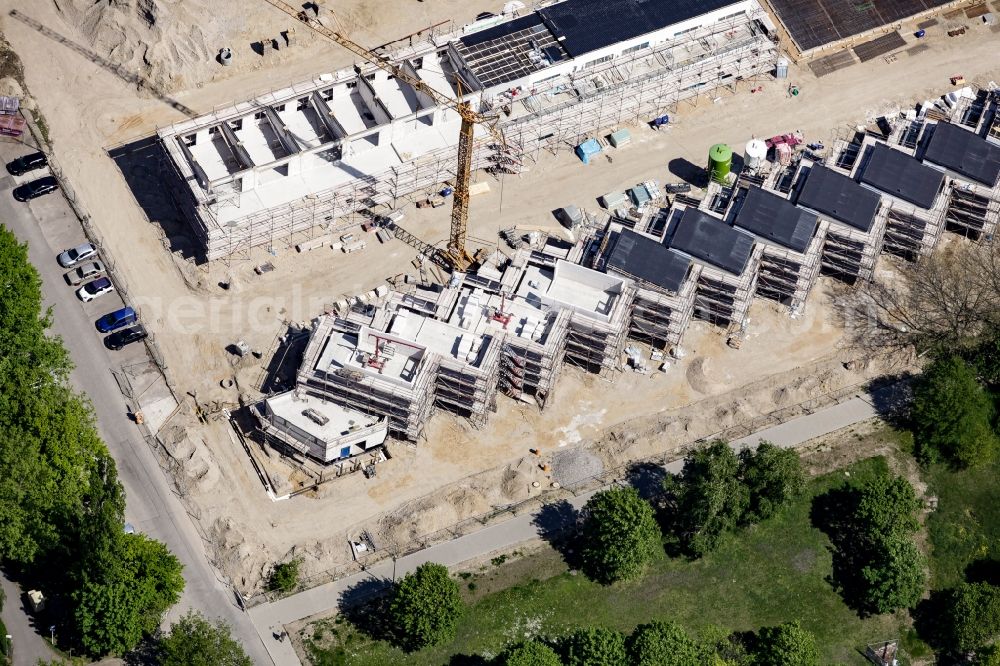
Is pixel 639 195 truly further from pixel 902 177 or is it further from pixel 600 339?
pixel 902 177

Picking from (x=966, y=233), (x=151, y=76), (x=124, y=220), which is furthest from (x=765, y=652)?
(x=151, y=76)

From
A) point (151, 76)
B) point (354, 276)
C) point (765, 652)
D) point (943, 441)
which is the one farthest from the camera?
point (151, 76)

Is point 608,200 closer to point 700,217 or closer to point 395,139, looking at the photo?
point 700,217

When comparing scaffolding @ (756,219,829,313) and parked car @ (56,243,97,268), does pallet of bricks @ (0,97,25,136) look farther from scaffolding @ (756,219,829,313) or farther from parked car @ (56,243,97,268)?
scaffolding @ (756,219,829,313)


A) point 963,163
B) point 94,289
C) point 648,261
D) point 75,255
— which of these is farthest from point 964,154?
point 75,255

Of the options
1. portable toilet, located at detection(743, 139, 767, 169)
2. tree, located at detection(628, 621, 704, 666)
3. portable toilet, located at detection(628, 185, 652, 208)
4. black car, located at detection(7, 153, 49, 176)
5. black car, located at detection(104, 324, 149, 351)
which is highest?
black car, located at detection(7, 153, 49, 176)

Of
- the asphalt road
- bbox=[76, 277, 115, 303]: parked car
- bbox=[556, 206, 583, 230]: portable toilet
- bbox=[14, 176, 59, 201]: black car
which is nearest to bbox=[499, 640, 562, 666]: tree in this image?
the asphalt road
